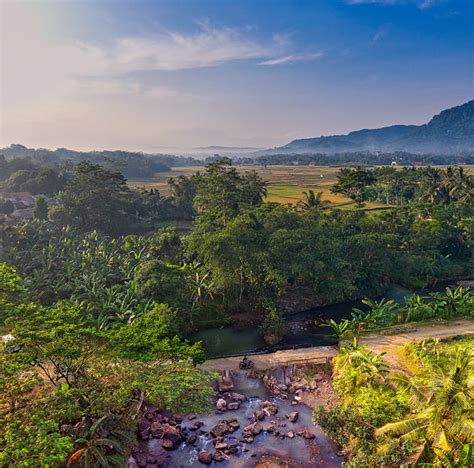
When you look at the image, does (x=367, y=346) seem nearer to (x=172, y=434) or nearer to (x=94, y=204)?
(x=172, y=434)

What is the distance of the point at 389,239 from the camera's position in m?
33.2

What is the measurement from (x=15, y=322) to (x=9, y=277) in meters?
2.23

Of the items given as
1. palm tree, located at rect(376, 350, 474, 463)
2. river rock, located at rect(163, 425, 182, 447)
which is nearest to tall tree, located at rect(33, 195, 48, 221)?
river rock, located at rect(163, 425, 182, 447)

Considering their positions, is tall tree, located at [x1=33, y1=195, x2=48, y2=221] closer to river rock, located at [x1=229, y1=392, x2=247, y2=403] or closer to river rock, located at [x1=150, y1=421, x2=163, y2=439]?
river rock, located at [x1=150, y1=421, x2=163, y2=439]

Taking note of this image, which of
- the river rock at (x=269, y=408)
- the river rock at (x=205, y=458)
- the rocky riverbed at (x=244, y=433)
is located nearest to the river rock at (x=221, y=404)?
the rocky riverbed at (x=244, y=433)

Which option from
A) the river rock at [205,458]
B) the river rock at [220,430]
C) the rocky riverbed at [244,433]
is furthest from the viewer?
the river rock at [220,430]

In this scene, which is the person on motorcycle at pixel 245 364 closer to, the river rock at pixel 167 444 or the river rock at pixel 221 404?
the river rock at pixel 221 404

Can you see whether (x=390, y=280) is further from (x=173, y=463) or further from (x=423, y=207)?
(x=173, y=463)

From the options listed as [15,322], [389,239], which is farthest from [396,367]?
[15,322]

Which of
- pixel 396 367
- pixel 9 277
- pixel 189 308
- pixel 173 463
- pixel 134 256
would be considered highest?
pixel 9 277

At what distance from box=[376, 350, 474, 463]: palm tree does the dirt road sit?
7345 mm

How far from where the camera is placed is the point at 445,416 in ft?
39.1

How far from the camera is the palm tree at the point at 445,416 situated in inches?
452

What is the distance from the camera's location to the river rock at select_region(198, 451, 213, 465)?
15.3m
